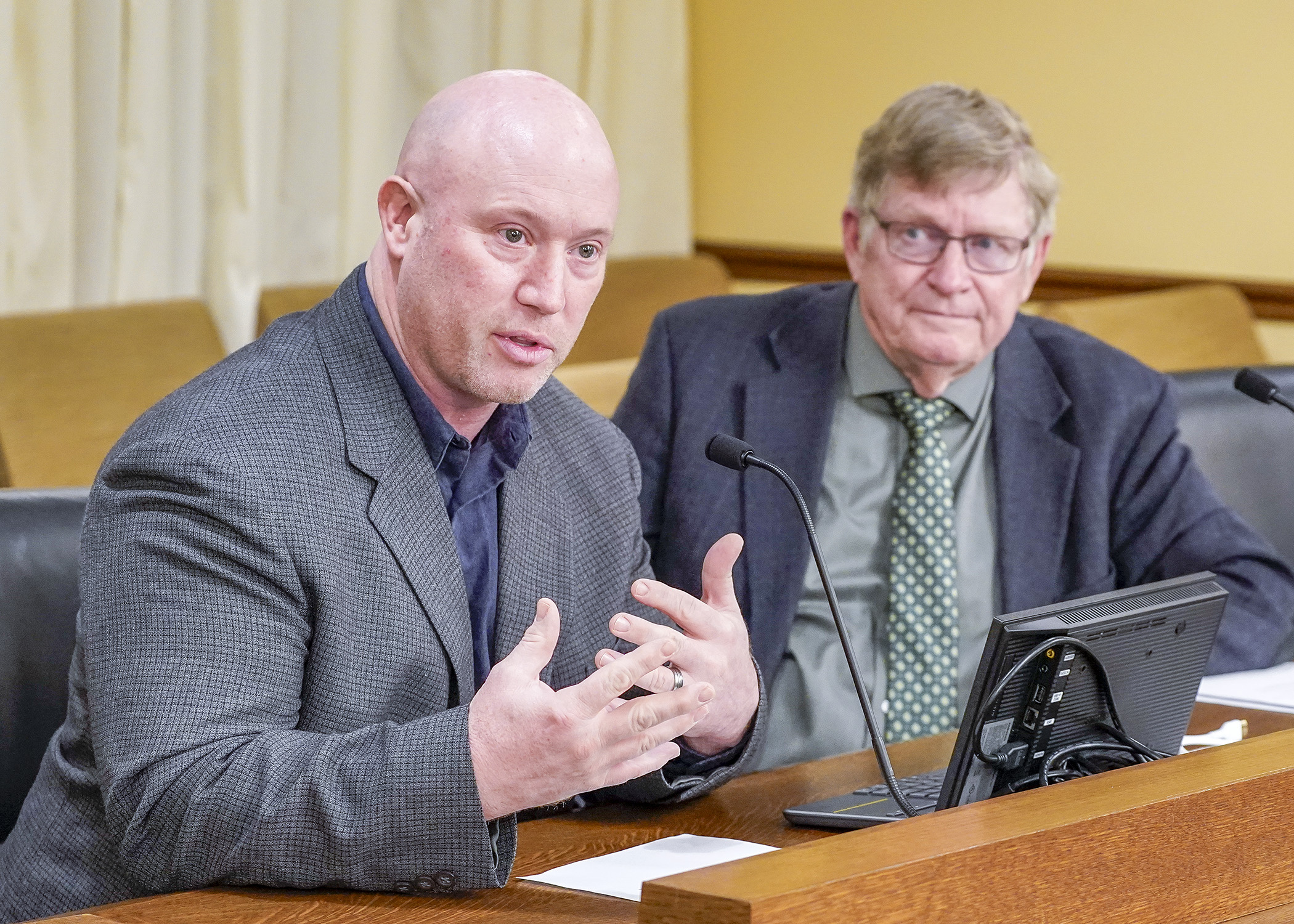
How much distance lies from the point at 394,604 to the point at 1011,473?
43.6 inches

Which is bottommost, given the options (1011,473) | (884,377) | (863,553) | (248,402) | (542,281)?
(863,553)

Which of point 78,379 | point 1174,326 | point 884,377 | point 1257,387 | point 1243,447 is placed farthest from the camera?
point 1174,326

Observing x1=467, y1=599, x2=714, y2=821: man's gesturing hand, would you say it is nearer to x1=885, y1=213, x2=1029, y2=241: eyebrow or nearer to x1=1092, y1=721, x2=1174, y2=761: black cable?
x1=1092, y1=721, x2=1174, y2=761: black cable

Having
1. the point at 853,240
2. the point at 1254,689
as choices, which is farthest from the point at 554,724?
the point at 853,240

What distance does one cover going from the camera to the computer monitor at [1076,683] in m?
1.26

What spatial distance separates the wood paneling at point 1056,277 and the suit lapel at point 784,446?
5.18 feet

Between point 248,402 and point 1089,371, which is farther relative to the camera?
point 1089,371

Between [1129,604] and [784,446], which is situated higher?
[1129,604]

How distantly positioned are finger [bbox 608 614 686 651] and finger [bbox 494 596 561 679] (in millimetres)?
57

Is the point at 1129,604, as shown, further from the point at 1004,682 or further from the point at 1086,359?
the point at 1086,359

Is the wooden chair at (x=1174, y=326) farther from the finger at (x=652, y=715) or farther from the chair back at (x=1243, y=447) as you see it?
the finger at (x=652, y=715)

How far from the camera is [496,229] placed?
1.38 m

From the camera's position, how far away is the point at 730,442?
4.97ft

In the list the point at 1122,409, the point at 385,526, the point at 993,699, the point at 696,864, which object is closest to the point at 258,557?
the point at 385,526
